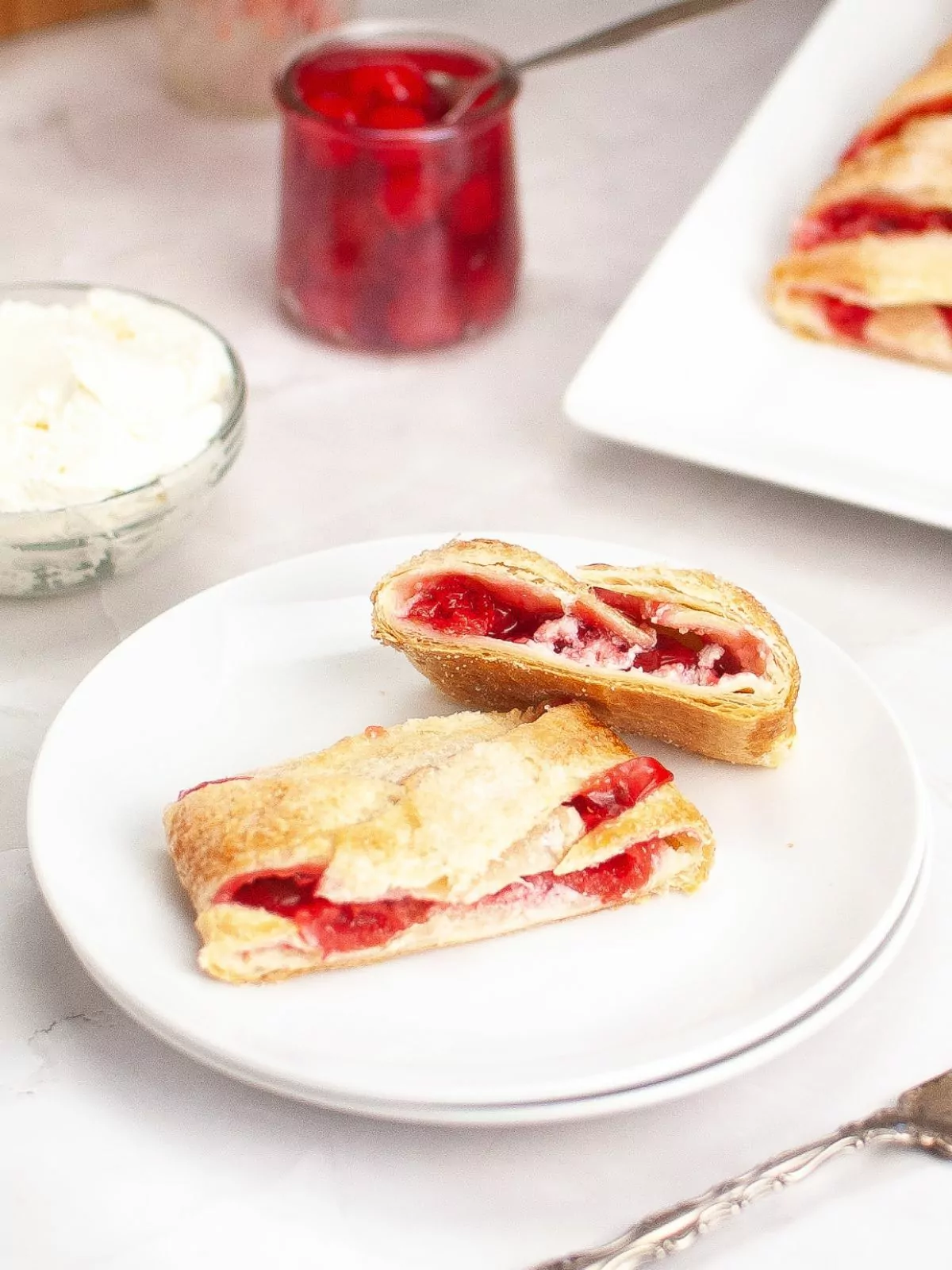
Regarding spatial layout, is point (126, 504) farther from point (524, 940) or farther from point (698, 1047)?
point (698, 1047)

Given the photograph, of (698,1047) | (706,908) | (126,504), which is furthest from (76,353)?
(698,1047)

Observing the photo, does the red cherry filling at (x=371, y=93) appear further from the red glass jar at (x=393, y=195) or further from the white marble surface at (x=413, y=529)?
the white marble surface at (x=413, y=529)

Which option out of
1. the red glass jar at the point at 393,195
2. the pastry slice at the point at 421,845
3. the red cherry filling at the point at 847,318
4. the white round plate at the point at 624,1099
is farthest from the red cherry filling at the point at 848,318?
the white round plate at the point at 624,1099

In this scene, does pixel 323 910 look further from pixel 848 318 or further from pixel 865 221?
pixel 865 221

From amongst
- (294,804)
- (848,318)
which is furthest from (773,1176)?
(848,318)

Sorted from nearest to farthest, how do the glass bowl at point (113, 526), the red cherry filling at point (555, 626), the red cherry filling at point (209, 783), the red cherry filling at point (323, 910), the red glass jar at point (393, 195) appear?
the red cherry filling at point (323, 910)
the red cherry filling at point (209, 783)
the red cherry filling at point (555, 626)
the glass bowl at point (113, 526)
the red glass jar at point (393, 195)

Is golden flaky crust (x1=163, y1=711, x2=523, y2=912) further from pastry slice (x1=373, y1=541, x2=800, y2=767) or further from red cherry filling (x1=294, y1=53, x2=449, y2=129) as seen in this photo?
red cherry filling (x1=294, y1=53, x2=449, y2=129)

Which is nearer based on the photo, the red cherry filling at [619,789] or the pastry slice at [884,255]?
the red cherry filling at [619,789]
